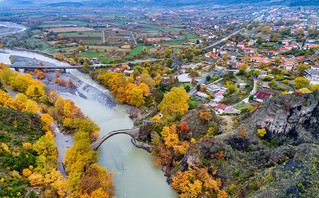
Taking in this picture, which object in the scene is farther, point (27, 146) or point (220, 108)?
point (220, 108)

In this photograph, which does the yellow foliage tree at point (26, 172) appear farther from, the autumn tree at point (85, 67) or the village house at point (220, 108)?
the autumn tree at point (85, 67)

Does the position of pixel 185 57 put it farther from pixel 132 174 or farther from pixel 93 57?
pixel 132 174

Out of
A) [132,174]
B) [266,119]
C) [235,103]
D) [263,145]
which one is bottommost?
[132,174]

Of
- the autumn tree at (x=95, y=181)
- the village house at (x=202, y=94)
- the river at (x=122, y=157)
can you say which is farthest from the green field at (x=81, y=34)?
the autumn tree at (x=95, y=181)

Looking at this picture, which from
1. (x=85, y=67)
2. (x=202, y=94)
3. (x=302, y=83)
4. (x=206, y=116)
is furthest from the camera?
(x=85, y=67)

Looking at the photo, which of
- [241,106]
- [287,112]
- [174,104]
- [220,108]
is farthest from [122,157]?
[241,106]

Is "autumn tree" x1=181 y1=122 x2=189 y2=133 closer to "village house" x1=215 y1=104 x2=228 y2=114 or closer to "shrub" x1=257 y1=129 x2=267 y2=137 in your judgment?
"shrub" x1=257 y1=129 x2=267 y2=137

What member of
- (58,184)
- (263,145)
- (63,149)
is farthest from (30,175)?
(263,145)

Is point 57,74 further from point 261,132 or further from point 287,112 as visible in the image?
point 287,112
